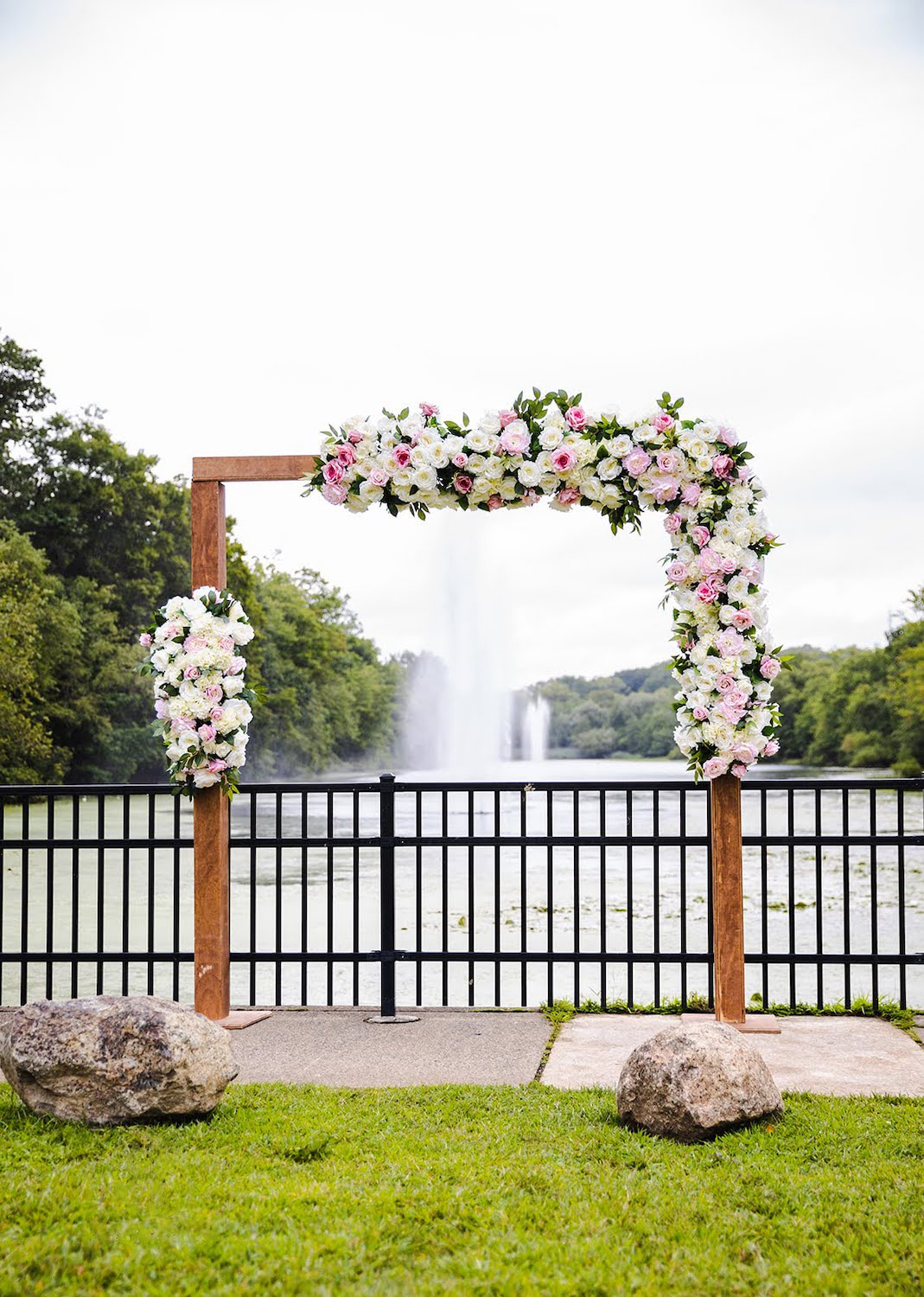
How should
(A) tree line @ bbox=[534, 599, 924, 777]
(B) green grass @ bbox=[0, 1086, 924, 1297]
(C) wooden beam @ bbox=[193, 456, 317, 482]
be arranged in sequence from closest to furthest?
(B) green grass @ bbox=[0, 1086, 924, 1297] → (C) wooden beam @ bbox=[193, 456, 317, 482] → (A) tree line @ bbox=[534, 599, 924, 777]

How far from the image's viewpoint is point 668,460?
21.3 feet

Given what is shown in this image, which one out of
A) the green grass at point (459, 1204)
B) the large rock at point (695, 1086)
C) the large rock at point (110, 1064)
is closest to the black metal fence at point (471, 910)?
the large rock at point (110, 1064)

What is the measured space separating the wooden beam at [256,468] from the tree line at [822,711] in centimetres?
4690

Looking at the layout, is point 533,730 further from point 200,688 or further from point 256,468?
point 200,688

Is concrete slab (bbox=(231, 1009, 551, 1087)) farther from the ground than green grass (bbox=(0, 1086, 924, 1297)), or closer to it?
closer to it

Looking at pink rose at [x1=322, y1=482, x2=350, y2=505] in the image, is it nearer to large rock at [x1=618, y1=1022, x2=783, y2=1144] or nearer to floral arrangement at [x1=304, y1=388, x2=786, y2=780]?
floral arrangement at [x1=304, y1=388, x2=786, y2=780]

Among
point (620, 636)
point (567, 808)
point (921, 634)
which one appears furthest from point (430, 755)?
point (567, 808)

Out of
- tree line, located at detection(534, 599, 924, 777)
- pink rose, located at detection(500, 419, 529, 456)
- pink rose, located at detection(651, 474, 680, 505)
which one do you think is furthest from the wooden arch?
tree line, located at detection(534, 599, 924, 777)

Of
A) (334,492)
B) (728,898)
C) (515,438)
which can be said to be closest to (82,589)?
(334,492)

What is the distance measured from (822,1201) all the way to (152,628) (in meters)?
4.90

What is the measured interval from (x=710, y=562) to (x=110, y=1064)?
4.15m

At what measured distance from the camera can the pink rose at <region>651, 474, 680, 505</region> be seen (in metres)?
6.56

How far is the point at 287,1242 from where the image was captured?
323 centimetres

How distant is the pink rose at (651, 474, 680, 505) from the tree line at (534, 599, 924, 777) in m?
47.0
